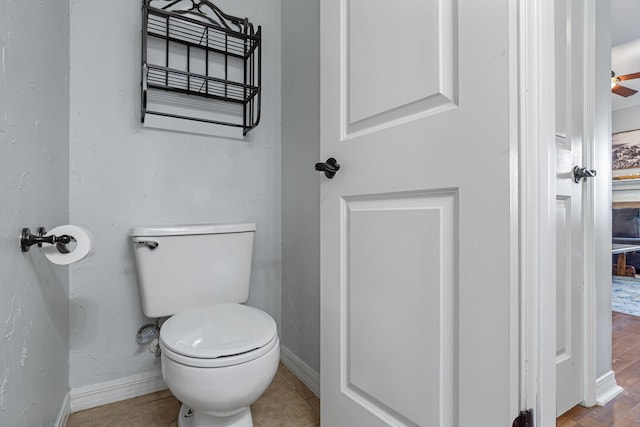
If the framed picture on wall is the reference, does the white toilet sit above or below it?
below

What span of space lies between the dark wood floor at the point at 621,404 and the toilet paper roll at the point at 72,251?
168 cm

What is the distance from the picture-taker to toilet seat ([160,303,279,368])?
2.84 ft

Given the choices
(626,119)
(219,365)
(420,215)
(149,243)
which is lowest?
(219,365)

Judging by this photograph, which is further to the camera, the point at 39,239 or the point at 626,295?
the point at 626,295

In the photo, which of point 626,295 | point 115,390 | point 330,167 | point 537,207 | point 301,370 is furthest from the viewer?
point 626,295

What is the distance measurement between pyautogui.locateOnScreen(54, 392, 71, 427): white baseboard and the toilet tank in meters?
0.41

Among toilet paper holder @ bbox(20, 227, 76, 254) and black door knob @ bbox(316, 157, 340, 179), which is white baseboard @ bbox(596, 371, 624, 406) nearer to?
black door knob @ bbox(316, 157, 340, 179)

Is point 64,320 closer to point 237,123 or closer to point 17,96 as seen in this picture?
point 17,96

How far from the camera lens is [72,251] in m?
0.80

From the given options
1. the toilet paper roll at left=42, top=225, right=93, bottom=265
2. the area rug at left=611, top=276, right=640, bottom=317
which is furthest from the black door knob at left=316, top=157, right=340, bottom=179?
the area rug at left=611, top=276, right=640, bottom=317

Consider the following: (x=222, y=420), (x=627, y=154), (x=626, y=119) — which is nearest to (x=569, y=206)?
(x=222, y=420)

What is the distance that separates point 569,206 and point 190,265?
149 cm

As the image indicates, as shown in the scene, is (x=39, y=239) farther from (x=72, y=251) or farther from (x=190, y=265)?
(x=190, y=265)

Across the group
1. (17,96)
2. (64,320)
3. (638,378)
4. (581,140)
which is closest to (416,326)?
(17,96)
